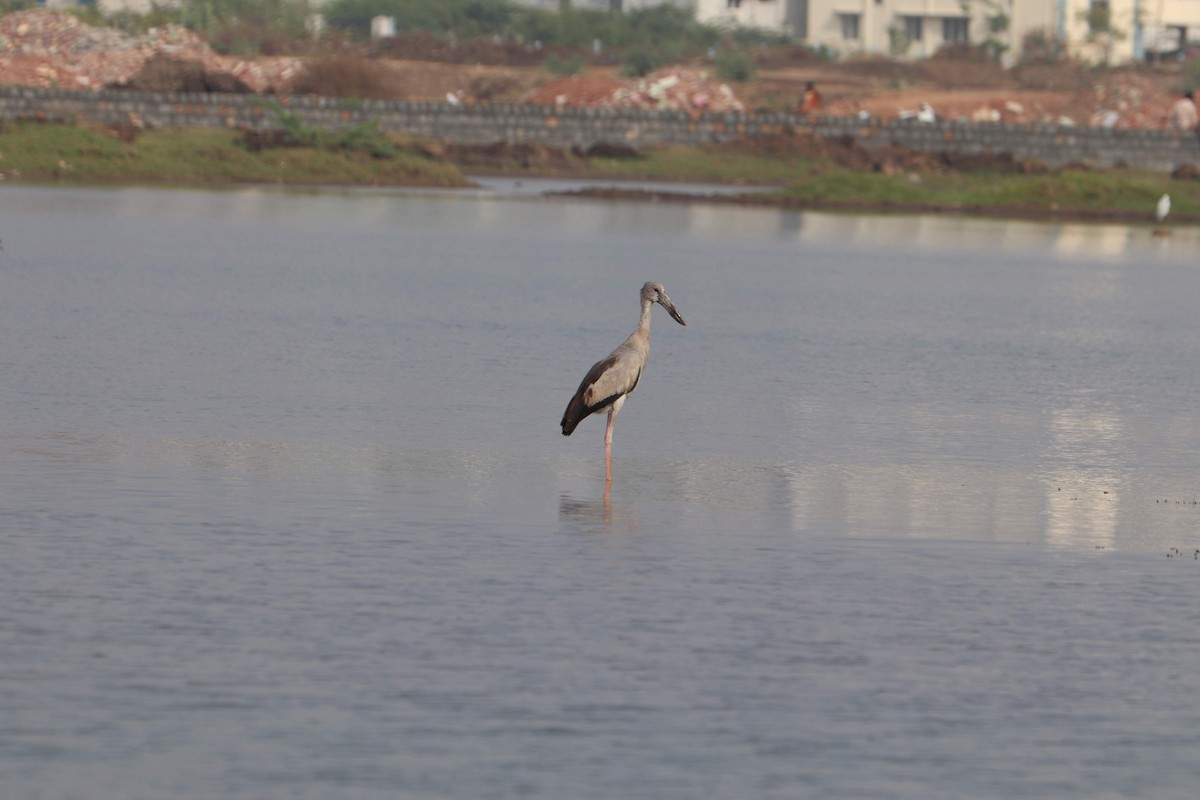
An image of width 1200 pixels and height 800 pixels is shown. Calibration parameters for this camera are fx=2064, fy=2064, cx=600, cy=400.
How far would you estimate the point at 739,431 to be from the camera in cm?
1412

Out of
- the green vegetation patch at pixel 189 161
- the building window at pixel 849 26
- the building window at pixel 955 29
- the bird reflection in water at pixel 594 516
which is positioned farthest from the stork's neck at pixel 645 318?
the building window at pixel 955 29

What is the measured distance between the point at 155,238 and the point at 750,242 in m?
10.3

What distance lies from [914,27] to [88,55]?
56.2 metres

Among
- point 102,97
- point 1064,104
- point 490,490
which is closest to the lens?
point 490,490

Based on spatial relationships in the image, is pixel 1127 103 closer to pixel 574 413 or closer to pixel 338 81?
pixel 338 81

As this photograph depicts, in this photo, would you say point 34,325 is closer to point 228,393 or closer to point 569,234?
point 228,393

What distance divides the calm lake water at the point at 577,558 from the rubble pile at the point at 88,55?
4025 centimetres

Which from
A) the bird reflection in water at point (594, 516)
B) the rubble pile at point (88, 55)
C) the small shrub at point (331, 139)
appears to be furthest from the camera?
the rubble pile at point (88, 55)

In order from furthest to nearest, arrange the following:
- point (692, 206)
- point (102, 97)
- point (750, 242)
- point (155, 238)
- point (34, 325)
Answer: point (102, 97), point (692, 206), point (750, 242), point (155, 238), point (34, 325)

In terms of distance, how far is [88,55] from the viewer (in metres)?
62.2

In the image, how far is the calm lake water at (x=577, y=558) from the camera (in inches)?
273

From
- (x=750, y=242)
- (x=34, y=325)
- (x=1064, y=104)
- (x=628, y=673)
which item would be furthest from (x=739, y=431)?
(x=1064, y=104)

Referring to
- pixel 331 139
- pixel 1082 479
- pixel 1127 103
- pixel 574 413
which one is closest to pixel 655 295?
pixel 574 413

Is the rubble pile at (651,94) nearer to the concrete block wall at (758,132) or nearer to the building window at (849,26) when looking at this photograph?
the concrete block wall at (758,132)
